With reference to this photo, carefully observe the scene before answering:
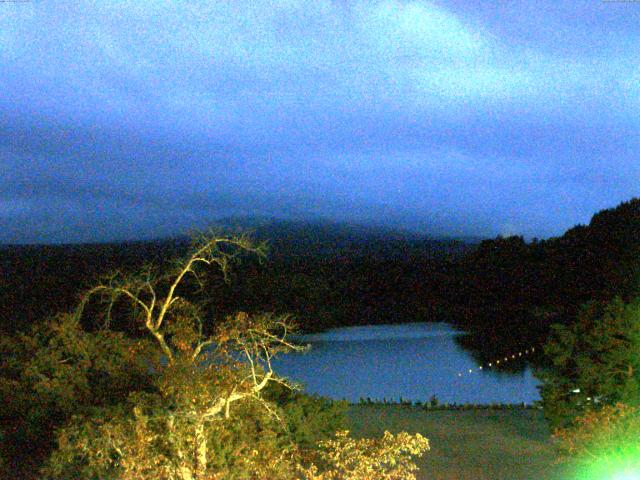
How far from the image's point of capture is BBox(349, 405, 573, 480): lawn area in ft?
34.6

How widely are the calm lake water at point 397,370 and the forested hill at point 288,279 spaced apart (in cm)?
265

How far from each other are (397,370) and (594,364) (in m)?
14.7

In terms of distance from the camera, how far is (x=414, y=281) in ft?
137

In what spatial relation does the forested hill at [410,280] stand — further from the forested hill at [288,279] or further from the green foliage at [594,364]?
the green foliage at [594,364]

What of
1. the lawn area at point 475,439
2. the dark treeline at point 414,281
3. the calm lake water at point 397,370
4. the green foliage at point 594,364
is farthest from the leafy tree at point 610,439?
the dark treeline at point 414,281

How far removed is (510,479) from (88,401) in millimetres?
5661

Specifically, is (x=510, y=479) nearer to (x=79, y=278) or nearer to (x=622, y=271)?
(x=622, y=271)

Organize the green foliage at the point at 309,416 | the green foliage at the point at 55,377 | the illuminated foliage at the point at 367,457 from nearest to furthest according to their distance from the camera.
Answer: the illuminated foliage at the point at 367,457 → the green foliage at the point at 55,377 → the green foliage at the point at 309,416

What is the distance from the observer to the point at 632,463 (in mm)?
9703

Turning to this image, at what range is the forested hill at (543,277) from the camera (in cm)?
3341

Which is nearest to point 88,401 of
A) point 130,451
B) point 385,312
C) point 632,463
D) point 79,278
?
point 130,451

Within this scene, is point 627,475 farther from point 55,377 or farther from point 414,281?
point 414,281

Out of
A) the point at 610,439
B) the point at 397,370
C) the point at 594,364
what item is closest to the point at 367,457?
the point at 610,439

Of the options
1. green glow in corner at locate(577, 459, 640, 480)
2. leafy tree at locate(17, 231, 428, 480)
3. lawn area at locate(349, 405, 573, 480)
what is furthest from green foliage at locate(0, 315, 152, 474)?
green glow in corner at locate(577, 459, 640, 480)
